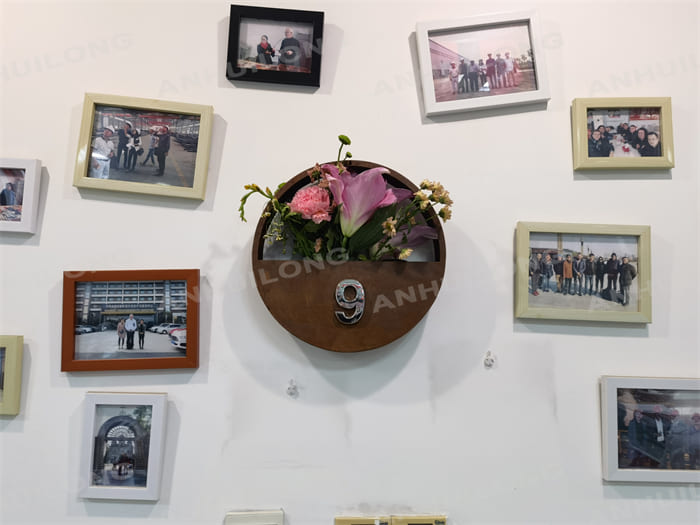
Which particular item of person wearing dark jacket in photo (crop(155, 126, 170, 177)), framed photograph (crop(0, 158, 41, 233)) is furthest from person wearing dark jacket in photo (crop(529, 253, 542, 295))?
framed photograph (crop(0, 158, 41, 233))

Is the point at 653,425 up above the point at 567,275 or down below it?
below

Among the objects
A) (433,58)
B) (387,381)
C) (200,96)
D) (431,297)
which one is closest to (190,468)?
(387,381)

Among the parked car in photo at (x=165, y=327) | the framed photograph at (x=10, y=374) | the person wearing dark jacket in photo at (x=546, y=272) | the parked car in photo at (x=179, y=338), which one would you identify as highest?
the person wearing dark jacket in photo at (x=546, y=272)

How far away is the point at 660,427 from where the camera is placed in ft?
3.24

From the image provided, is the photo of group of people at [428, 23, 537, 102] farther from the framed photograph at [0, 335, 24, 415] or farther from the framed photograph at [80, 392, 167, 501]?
the framed photograph at [0, 335, 24, 415]

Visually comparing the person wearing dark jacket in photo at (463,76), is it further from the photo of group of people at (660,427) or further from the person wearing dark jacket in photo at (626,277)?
the photo of group of people at (660,427)

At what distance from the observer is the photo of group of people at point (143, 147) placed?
998 mm

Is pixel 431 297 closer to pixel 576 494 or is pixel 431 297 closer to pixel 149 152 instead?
pixel 576 494

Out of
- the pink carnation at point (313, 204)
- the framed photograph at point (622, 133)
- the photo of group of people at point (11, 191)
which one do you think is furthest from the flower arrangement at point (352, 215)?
the photo of group of people at point (11, 191)

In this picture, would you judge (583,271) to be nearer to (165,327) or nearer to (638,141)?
(638,141)

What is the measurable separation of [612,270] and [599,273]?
0.03 metres

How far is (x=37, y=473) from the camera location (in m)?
0.96

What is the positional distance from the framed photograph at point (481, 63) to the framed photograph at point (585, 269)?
11.1 inches

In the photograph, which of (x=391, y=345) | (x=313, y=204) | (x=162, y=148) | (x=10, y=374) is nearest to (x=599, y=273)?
(x=391, y=345)
